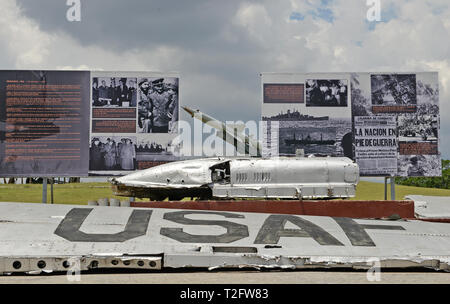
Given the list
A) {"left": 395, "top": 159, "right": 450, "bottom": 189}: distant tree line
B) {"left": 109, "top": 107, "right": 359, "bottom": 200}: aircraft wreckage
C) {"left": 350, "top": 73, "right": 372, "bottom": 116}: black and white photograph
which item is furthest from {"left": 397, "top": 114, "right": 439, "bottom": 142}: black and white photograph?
{"left": 395, "top": 159, "right": 450, "bottom": 189}: distant tree line

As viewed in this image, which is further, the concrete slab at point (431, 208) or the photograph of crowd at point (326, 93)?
the photograph of crowd at point (326, 93)

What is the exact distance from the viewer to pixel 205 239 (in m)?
7.28

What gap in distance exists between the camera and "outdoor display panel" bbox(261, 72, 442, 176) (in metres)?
15.9

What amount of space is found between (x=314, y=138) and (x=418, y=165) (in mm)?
4215

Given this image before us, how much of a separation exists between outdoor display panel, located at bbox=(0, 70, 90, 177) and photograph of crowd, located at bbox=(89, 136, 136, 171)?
12.5 inches

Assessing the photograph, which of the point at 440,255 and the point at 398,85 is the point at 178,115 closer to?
the point at 398,85

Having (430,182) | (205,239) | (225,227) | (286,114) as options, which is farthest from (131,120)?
(430,182)

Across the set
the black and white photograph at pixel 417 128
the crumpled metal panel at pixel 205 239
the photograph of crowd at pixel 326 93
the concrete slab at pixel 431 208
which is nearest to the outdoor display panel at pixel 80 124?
the photograph of crowd at pixel 326 93

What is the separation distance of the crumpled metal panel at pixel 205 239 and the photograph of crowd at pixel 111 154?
22.9 feet

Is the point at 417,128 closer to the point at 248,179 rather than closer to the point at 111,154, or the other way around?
the point at 248,179

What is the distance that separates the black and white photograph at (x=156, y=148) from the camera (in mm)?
15711

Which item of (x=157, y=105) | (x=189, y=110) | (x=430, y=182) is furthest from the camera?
(x=430, y=182)

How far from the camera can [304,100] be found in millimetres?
16047

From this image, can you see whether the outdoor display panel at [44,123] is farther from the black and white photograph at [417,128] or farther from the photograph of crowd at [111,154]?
the black and white photograph at [417,128]
